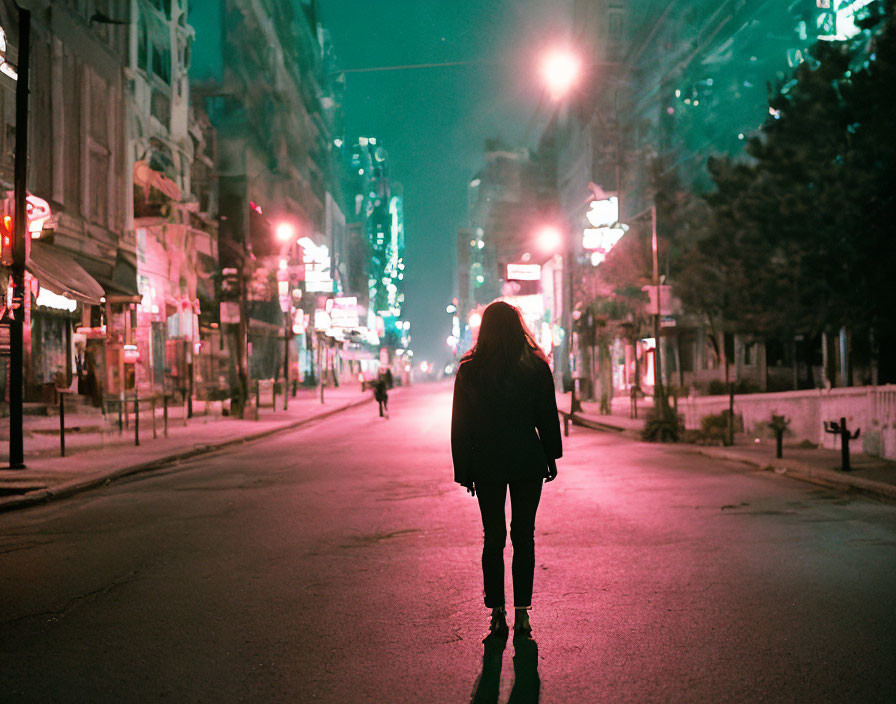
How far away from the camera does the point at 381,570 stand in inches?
261

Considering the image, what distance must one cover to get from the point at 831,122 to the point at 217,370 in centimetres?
3894

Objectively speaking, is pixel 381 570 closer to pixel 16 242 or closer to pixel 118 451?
pixel 16 242

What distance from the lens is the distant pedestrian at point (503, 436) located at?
469 cm

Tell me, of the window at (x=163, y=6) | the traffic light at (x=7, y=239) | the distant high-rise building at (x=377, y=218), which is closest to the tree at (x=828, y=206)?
the traffic light at (x=7, y=239)

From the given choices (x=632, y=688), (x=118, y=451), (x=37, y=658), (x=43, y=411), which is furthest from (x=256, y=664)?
(x=43, y=411)

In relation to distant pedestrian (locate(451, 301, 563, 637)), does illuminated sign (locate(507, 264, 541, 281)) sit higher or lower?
higher

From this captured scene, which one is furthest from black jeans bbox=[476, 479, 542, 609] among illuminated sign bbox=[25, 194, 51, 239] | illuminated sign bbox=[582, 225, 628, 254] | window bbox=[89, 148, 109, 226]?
illuminated sign bbox=[582, 225, 628, 254]

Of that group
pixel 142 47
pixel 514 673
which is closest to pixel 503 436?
pixel 514 673

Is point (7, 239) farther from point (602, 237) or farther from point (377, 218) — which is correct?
point (377, 218)

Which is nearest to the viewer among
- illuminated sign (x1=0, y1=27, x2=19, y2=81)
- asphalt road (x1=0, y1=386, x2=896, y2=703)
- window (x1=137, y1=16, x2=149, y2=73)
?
asphalt road (x1=0, y1=386, x2=896, y2=703)

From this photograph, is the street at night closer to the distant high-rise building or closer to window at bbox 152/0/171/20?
window at bbox 152/0/171/20

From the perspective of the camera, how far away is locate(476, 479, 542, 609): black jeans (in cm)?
471

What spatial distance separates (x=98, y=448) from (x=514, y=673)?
15.3 m

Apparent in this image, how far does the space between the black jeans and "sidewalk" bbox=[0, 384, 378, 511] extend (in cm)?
813
